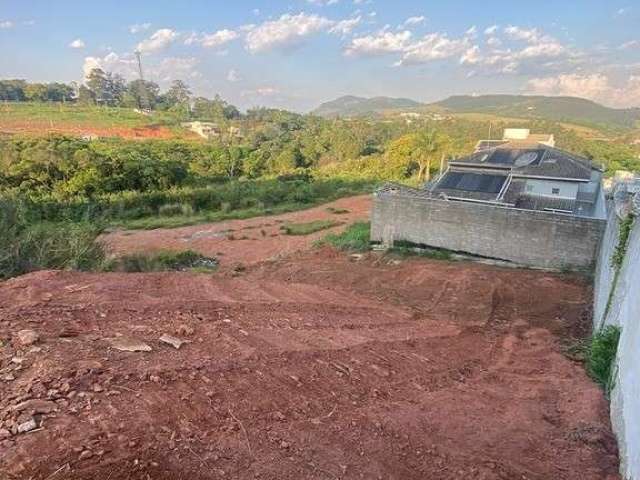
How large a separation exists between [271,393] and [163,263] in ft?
29.7

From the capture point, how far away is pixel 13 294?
4961 mm

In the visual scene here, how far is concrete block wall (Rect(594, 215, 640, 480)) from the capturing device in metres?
2.97

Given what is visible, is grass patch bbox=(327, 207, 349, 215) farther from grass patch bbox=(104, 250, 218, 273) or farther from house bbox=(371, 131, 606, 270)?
grass patch bbox=(104, 250, 218, 273)

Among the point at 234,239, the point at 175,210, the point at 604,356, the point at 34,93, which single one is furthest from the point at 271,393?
the point at 34,93

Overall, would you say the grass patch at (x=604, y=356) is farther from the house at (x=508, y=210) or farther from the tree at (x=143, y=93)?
the tree at (x=143, y=93)

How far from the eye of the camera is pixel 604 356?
4.71 m

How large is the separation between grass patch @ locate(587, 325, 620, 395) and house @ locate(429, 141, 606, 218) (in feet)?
31.9

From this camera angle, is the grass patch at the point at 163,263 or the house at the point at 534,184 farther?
the house at the point at 534,184

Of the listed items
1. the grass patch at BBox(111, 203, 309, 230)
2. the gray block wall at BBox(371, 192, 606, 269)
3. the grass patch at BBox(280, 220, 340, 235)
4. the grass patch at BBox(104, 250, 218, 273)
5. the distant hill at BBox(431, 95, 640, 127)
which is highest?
the distant hill at BBox(431, 95, 640, 127)

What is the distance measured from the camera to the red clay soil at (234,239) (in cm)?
1452

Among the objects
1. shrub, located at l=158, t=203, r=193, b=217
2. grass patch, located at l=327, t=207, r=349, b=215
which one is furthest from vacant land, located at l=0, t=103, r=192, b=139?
grass patch, located at l=327, t=207, r=349, b=215

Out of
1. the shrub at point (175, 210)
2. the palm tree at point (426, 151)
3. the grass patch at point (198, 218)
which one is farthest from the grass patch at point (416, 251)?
the palm tree at point (426, 151)

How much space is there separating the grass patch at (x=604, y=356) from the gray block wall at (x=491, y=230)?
18.4 feet

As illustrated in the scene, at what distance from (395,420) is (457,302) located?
4.91 m
